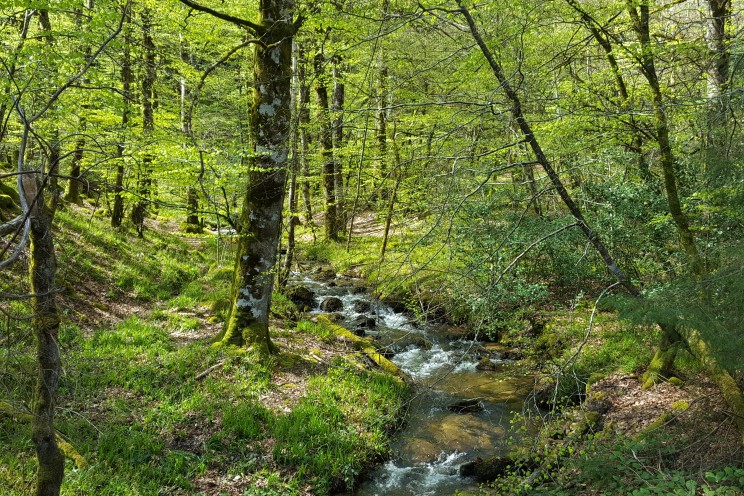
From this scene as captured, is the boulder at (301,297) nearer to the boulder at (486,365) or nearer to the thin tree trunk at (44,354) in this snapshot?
the boulder at (486,365)

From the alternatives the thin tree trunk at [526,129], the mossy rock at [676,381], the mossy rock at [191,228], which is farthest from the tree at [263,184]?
the mossy rock at [191,228]

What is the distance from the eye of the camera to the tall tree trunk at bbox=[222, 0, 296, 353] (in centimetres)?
715

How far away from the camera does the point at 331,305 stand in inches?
504

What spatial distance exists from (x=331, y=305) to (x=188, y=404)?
6.86 metres

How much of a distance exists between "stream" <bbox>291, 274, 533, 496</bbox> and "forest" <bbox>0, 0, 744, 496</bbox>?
58 millimetres

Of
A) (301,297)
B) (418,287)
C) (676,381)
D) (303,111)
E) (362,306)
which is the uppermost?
(303,111)

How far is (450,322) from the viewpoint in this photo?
470 inches

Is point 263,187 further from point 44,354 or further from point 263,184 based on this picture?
point 44,354

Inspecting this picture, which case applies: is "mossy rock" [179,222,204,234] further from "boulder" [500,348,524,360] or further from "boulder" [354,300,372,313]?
"boulder" [500,348,524,360]

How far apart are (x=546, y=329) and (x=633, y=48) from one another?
6016 millimetres

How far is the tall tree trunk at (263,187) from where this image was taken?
7148 millimetres

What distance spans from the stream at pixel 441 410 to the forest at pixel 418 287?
0.19 feet

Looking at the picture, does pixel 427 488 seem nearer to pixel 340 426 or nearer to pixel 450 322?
pixel 340 426

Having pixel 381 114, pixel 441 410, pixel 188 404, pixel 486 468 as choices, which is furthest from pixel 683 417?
→ pixel 381 114
